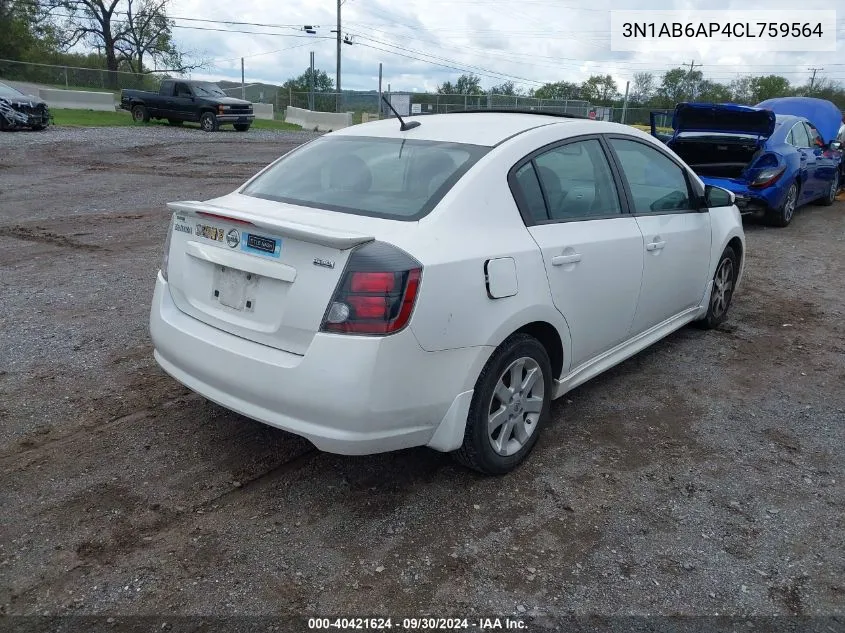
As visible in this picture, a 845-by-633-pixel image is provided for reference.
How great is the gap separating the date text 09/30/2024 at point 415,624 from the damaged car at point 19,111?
2128 centimetres

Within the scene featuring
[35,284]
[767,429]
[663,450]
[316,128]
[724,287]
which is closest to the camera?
[663,450]

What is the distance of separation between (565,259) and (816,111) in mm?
13100

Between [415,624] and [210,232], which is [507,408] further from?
[210,232]

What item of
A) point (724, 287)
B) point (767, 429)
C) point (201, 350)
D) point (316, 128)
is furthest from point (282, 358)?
point (316, 128)

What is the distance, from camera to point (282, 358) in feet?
9.45

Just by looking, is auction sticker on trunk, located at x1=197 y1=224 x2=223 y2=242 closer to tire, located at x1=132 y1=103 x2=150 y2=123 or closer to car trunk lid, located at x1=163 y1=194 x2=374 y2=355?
car trunk lid, located at x1=163 y1=194 x2=374 y2=355

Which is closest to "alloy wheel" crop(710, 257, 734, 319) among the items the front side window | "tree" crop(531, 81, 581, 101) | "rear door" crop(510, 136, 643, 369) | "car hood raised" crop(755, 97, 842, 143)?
the front side window

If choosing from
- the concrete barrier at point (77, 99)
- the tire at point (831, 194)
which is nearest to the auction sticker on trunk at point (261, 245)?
the tire at point (831, 194)

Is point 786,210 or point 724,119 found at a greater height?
point 724,119

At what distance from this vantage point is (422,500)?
3.19 meters

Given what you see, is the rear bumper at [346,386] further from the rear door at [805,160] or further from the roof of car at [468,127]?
the rear door at [805,160]

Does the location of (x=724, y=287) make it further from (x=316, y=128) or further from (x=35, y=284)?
(x=316, y=128)

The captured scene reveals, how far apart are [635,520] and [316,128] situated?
1237 inches

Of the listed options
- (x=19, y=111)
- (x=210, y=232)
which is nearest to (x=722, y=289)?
(x=210, y=232)
